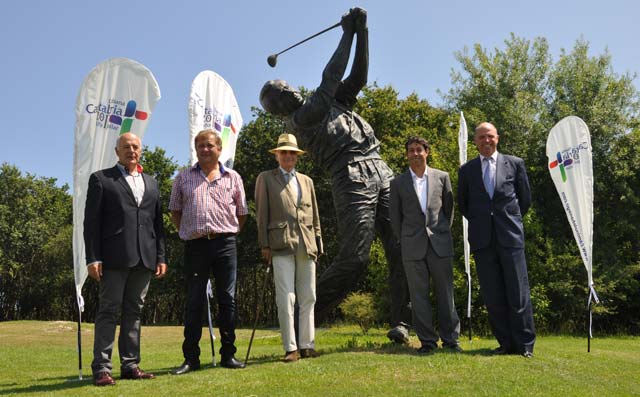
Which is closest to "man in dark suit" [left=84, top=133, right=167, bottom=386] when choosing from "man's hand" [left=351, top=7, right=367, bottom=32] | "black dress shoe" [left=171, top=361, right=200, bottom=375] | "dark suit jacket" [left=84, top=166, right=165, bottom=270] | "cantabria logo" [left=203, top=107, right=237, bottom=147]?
"dark suit jacket" [left=84, top=166, right=165, bottom=270]

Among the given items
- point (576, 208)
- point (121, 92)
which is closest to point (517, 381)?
point (576, 208)

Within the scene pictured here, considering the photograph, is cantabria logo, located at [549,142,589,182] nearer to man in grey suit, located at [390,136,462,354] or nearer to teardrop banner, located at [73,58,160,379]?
man in grey suit, located at [390,136,462,354]

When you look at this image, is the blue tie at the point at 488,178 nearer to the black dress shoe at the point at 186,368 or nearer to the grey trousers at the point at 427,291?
the grey trousers at the point at 427,291

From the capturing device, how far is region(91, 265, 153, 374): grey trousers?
16.8ft

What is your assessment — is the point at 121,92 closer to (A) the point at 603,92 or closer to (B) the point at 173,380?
(B) the point at 173,380

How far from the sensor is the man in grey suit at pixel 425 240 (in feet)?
19.4

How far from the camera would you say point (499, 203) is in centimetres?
593

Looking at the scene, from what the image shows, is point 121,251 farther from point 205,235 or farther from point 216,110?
point 216,110

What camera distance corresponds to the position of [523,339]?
5828 millimetres

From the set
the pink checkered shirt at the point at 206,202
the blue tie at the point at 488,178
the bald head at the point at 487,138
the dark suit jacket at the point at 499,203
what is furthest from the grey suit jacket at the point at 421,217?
the pink checkered shirt at the point at 206,202

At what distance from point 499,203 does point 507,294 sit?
2.95ft

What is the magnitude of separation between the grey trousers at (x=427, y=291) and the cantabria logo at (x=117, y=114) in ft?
11.7

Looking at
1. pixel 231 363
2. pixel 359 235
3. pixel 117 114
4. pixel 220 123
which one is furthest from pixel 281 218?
pixel 220 123

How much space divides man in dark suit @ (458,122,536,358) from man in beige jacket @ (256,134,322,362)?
1665 millimetres
